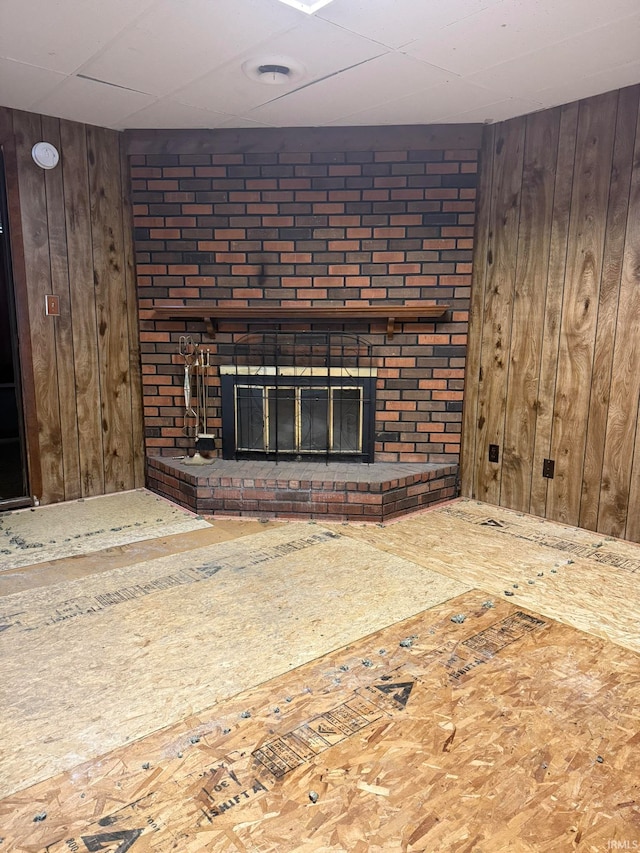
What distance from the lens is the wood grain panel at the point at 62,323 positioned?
3.42 m

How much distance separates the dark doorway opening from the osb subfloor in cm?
139

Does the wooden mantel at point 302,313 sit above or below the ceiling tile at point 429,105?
below

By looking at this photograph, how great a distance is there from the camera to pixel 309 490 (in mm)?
3387

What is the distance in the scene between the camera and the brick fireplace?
11.5 feet

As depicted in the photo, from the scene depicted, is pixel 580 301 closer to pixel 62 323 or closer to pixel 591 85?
pixel 591 85

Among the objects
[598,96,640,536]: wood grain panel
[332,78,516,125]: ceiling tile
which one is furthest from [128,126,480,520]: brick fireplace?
[598,96,640,536]: wood grain panel

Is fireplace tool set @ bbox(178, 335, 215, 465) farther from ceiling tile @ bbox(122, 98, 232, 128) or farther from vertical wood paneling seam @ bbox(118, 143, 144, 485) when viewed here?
ceiling tile @ bbox(122, 98, 232, 128)

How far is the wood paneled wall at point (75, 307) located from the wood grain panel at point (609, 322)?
2.80m

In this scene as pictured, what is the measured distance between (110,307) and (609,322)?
9.64 ft

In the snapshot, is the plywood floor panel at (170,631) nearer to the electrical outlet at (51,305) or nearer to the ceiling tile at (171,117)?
the electrical outlet at (51,305)

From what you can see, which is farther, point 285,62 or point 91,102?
point 91,102

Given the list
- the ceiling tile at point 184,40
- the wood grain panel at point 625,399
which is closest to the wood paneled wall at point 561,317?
the wood grain panel at point 625,399

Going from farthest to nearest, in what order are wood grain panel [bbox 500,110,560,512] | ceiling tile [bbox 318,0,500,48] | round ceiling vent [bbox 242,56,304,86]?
1. wood grain panel [bbox 500,110,560,512]
2. round ceiling vent [bbox 242,56,304,86]
3. ceiling tile [bbox 318,0,500,48]

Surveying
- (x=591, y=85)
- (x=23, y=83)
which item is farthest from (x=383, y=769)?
(x=23, y=83)
